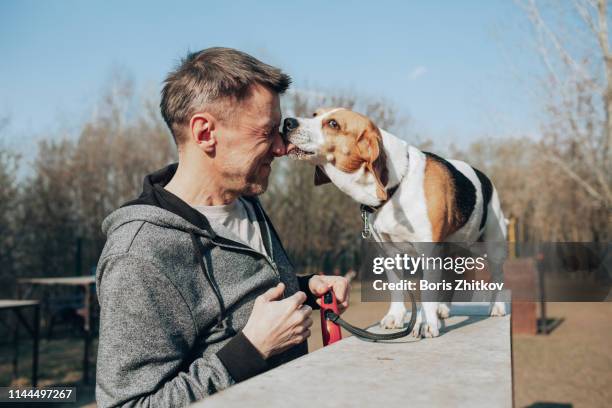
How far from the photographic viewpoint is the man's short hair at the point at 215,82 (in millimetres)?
1841

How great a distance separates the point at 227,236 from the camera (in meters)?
1.85

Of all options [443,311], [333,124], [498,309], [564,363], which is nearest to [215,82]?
[333,124]

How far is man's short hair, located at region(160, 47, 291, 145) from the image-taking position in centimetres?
184

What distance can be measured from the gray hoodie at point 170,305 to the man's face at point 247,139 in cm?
20

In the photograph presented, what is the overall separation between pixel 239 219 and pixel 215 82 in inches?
21.2

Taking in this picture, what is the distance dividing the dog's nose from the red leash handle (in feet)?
2.57

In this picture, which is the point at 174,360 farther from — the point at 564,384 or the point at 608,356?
the point at 608,356

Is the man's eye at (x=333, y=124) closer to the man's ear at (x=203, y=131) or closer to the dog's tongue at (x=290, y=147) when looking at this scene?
the dog's tongue at (x=290, y=147)

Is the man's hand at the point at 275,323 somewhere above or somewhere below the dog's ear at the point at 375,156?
below

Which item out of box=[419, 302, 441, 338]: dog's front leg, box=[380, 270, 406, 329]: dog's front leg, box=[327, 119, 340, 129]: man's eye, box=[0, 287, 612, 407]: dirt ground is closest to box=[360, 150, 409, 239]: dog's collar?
box=[380, 270, 406, 329]: dog's front leg

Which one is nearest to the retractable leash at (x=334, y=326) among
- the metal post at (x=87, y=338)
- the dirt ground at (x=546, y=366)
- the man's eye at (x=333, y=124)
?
the man's eye at (x=333, y=124)

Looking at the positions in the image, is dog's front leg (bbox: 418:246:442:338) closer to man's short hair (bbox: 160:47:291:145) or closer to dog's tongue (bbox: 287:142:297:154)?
dog's tongue (bbox: 287:142:297:154)

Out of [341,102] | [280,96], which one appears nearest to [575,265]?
[280,96]

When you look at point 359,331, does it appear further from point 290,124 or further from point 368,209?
point 290,124
